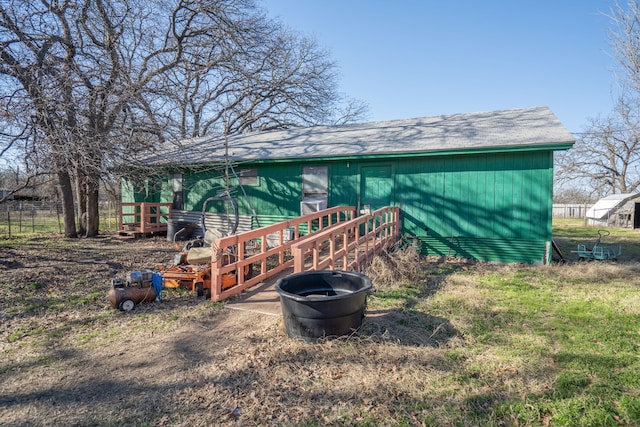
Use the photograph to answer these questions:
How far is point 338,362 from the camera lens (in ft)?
11.2

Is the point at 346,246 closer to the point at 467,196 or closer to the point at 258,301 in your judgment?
the point at 258,301

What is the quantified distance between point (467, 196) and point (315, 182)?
4.13 meters

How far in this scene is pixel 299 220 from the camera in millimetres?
6797

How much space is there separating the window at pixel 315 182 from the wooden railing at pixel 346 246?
1635mm

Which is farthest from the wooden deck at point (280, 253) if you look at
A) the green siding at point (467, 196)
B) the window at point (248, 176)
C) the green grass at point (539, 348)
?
the window at point (248, 176)

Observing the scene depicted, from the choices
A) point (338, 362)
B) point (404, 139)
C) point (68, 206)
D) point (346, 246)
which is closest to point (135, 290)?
point (346, 246)

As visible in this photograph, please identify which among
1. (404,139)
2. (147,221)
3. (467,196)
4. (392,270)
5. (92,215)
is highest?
(404,139)

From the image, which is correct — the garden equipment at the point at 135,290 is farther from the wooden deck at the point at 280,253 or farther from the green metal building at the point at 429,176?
the green metal building at the point at 429,176

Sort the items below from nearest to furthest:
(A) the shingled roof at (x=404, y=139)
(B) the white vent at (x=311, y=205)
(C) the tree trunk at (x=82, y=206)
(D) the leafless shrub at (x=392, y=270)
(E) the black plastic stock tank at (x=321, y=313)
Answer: (E) the black plastic stock tank at (x=321, y=313)
(D) the leafless shrub at (x=392, y=270)
(A) the shingled roof at (x=404, y=139)
(B) the white vent at (x=311, y=205)
(C) the tree trunk at (x=82, y=206)

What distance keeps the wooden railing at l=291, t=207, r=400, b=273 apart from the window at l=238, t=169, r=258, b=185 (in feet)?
13.2

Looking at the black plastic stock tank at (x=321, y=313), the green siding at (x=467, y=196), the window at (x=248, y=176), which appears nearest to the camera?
the black plastic stock tank at (x=321, y=313)

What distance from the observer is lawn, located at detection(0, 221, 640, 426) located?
2723 millimetres

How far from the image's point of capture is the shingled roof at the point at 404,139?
26.7 ft

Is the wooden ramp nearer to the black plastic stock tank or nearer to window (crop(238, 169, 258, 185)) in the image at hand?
the black plastic stock tank
